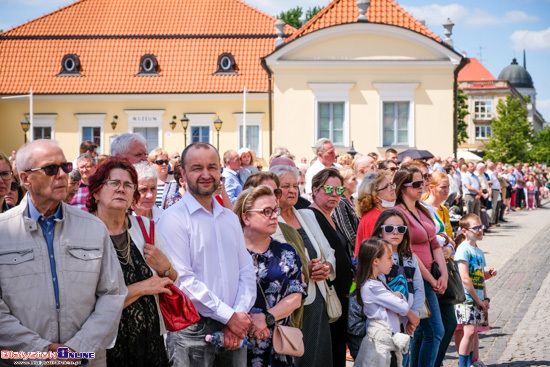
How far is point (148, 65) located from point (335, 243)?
102 feet

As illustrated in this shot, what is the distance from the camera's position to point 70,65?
37250mm

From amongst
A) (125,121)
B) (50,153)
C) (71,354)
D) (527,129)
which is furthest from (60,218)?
(527,129)

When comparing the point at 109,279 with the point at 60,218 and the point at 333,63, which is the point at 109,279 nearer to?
the point at 60,218

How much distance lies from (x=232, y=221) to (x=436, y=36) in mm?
27711

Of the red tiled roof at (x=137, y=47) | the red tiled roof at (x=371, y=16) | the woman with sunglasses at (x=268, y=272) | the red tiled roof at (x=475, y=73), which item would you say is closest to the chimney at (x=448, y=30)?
the red tiled roof at (x=371, y=16)

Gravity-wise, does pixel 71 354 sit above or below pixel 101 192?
below

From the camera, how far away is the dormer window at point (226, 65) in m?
36.7

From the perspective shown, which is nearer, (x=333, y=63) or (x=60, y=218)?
(x=60, y=218)

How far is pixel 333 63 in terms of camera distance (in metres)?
31.2

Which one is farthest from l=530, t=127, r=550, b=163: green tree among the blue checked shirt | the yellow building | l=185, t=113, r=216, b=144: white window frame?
the blue checked shirt

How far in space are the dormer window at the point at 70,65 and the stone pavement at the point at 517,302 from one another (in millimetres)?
21875

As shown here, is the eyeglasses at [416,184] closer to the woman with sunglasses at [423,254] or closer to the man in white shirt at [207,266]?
the woman with sunglasses at [423,254]

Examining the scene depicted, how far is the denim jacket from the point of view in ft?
13.9

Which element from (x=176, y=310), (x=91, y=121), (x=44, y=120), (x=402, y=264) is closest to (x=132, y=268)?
(x=176, y=310)
